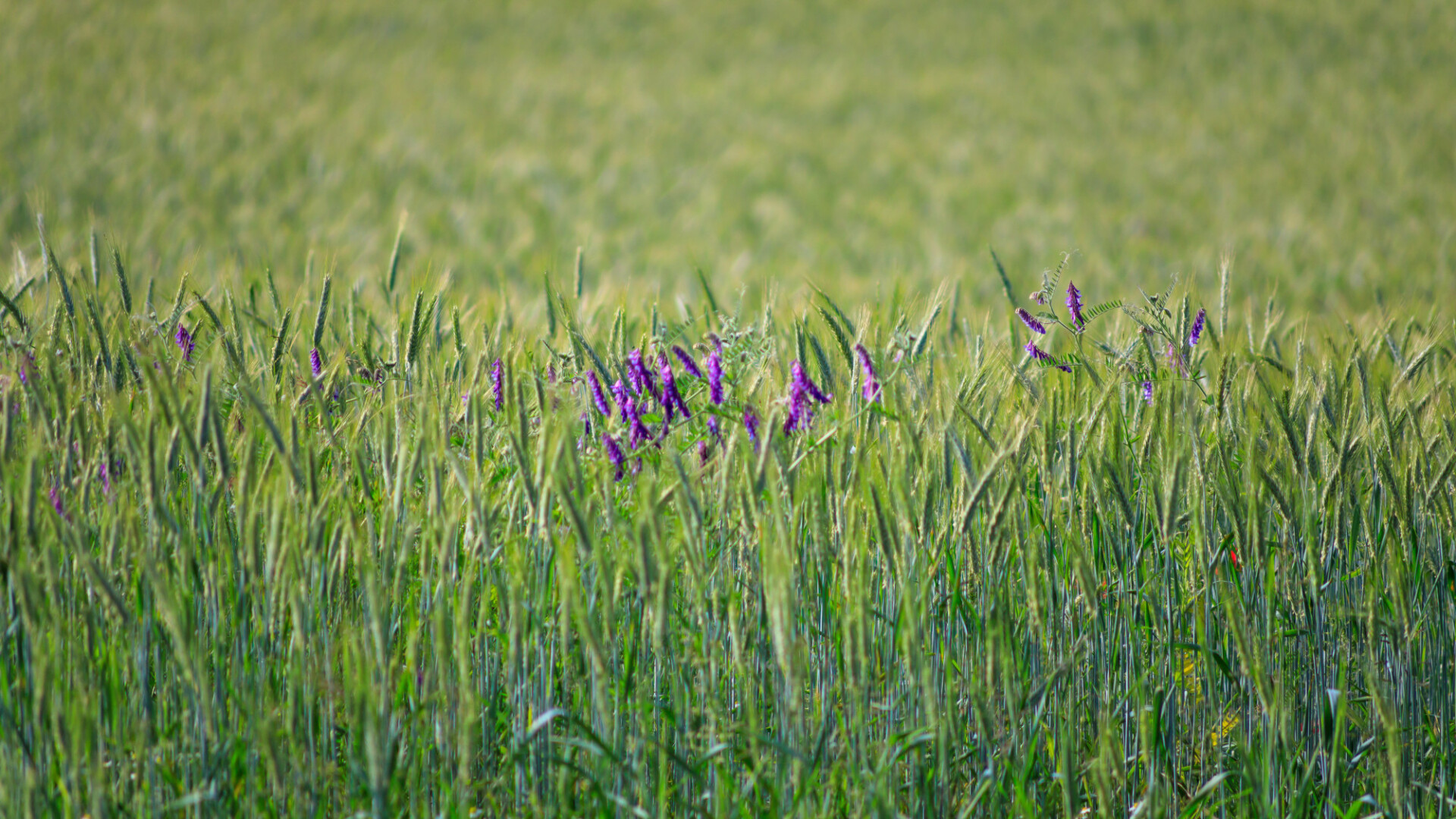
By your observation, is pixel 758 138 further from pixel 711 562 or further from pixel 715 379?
pixel 711 562

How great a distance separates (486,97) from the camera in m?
10.6

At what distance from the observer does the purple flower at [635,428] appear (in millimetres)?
1170

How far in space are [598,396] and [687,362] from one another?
124mm

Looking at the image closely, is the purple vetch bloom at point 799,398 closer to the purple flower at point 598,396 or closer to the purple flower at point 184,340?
the purple flower at point 598,396

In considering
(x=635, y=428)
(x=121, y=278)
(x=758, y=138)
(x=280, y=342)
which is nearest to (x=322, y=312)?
(x=280, y=342)

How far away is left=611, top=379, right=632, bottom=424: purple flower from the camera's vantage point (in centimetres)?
121

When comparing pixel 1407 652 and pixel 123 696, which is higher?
pixel 1407 652

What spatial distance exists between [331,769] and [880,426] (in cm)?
74

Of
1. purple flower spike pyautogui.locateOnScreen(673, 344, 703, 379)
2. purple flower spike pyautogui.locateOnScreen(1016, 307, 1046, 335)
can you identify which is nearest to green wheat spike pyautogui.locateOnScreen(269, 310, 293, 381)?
purple flower spike pyautogui.locateOnScreen(673, 344, 703, 379)

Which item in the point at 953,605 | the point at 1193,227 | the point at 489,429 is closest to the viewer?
the point at 953,605

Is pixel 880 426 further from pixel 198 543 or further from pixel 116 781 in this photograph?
pixel 116 781

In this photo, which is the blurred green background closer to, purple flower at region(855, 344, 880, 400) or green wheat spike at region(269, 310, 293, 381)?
green wheat spike at region(269, 310, 293, 381)

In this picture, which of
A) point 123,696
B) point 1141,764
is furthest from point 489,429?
point 1141,764

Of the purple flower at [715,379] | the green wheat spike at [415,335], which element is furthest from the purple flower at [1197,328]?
the green wheat spike at [415,335]
